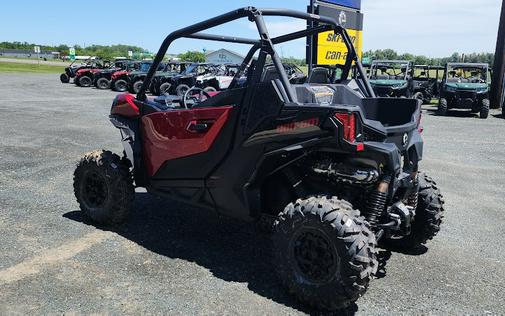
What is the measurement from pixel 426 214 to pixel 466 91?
45.5 feet

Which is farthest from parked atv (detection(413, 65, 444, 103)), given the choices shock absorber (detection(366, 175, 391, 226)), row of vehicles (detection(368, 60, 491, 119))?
shock absorber (detection(366, 175, 391, 226))

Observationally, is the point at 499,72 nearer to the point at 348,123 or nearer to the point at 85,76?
the point at 348,123

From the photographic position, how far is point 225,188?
3.86 metres

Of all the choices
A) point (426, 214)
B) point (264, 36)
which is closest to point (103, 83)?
point (264, 36)

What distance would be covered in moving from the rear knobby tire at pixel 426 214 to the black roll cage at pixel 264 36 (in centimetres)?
100

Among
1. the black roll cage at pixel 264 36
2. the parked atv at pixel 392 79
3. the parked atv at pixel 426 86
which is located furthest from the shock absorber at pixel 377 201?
the parked atv at pixel 426 86

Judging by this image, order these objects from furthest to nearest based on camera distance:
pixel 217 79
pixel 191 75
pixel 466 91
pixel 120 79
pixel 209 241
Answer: pixel 120 79
pixel 191 75
pixel 217 79
pixel 466 91
pixel 209 241

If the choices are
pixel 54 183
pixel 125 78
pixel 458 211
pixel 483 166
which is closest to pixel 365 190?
pixel 458 211

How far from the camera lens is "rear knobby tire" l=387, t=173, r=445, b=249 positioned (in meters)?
4.07

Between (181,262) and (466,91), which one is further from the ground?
(466,91)

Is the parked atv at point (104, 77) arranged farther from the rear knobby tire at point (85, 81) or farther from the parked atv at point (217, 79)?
the parked atv at point (217, 79)

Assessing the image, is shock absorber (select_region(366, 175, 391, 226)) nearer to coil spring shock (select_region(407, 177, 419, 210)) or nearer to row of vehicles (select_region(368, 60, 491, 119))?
coil spring shock (select_region(407, 177, 419, 210))

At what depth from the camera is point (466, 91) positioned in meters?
16.3

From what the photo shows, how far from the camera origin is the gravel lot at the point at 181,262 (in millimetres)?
3270
